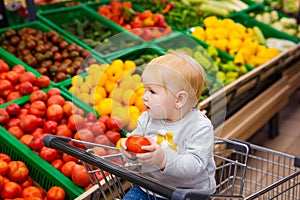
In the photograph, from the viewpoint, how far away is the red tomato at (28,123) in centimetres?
253

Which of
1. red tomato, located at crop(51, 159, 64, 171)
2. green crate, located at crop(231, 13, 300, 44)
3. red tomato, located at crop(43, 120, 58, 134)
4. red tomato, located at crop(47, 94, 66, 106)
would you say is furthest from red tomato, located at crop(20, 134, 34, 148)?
green crate, located at crop(231, 13, 300, 44)


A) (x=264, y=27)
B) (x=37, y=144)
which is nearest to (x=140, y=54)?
(x=37, y=144)

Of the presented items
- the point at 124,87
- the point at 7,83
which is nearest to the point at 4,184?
the point at 7,83

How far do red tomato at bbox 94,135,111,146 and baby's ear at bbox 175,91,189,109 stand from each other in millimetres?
330

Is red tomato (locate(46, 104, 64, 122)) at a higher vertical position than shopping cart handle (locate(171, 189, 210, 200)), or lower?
lower

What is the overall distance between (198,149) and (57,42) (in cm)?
242

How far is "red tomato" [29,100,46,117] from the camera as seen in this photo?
263cm

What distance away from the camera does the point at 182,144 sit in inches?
55.6

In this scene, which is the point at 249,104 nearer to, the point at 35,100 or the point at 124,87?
the point at 35,100

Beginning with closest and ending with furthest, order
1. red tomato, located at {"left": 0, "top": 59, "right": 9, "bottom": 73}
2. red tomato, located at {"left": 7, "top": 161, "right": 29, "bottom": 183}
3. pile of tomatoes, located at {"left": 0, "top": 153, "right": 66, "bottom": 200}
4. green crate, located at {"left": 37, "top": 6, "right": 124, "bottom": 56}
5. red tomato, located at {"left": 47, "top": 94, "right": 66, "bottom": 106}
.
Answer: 1. pile of tomatoes, located at {"left": 0, "top": 153, "right": 66, "bottom": 200}
2. red tomato, located at {"left": 7, "top": 161, "right": 29, "bottom": 183}
3. red tomato, located at {"left": 47, "top": 94, "right": 66, "bottom": 106}
4. red tomato, located at {"left": 0, "top": 59, "right": 9, "bottom": 73}
5. green crate, located at {"left": 37, "top": 6, "right": 124, "bottom": 56}

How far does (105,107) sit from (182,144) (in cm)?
31

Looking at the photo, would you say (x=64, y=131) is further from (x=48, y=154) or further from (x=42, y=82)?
(x=42, y=82)

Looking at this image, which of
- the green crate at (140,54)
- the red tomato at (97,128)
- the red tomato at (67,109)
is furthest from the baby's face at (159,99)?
the red tomato at (67,109)

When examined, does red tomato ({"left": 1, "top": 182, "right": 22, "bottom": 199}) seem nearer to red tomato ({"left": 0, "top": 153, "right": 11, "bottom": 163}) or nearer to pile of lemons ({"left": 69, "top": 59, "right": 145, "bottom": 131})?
red tomato ({"left": 0, "top": 153, "right": 11, "bottom": 163})
